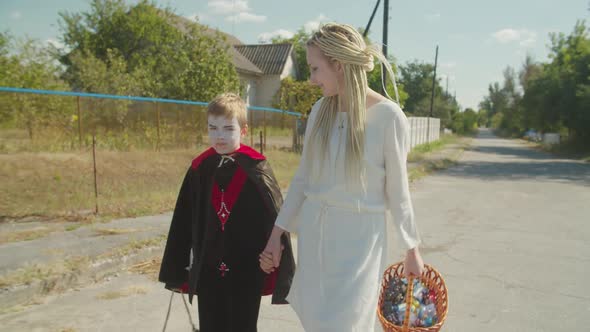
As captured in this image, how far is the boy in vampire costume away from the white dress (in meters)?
0.56

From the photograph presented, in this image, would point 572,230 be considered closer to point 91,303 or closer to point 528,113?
point 91,303

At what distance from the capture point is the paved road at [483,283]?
11.5 ft

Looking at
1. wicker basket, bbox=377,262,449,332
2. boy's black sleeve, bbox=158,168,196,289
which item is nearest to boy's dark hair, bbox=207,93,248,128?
boy's black sleeve, bbox=158,168,196,289

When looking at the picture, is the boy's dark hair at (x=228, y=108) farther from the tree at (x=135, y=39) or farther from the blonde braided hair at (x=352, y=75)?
the tree at (x=135, y=39)

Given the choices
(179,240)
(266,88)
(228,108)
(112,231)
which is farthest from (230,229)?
(266,88)

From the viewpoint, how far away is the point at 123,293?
4.07 meters

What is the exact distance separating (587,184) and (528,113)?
90.7 feet

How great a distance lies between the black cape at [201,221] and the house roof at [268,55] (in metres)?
30.8

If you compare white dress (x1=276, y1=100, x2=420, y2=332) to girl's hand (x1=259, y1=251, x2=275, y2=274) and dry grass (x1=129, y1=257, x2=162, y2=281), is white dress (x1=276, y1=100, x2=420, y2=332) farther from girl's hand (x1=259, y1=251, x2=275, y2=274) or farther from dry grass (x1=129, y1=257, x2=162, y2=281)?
dry grass (x1=129, y1=257, x2=162, y2=281)

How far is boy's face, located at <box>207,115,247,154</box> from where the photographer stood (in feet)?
8.02

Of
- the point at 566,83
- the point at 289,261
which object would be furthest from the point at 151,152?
the point at 566,83

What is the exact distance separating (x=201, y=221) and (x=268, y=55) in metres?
33.3

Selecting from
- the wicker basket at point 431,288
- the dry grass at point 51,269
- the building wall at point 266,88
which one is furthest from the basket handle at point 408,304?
the building wall at point 266,88

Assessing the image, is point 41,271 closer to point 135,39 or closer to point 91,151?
point 91,151
